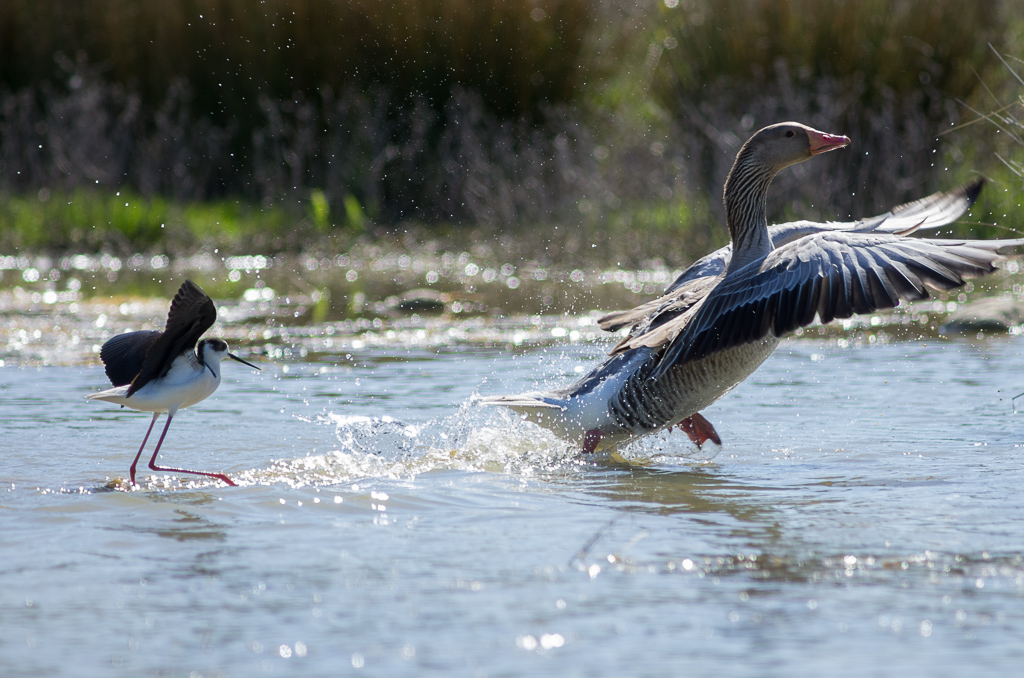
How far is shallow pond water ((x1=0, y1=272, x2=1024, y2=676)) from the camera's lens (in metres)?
3.13

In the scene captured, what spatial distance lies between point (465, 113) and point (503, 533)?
1159 cm

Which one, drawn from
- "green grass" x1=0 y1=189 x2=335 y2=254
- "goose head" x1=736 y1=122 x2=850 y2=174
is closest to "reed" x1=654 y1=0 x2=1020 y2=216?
"green grass" x1=0 y1=189 x2=335 y2=254

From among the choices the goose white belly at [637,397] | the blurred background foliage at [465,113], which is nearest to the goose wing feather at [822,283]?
the goose white belly at [637,397]

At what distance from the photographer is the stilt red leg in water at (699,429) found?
5922mm

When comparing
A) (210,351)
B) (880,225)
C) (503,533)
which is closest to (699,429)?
(880,225)

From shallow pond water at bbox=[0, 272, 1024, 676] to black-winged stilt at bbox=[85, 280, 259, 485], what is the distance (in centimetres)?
34

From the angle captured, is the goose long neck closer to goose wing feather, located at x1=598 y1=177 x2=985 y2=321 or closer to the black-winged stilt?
goose wing feather, located at x1=598 y1=177 x2=985 y2=321

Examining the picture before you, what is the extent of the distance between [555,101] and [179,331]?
36.4 feet

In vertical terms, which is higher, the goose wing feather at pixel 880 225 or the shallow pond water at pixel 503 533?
the goose wing feather at pixel 880 225

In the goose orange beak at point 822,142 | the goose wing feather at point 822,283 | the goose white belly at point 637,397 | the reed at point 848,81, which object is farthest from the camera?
the reed at point 848,81

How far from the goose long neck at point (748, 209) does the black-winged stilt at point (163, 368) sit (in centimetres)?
242

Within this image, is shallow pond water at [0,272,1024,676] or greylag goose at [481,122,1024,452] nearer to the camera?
shallow pond water at [0,272,1024,676]

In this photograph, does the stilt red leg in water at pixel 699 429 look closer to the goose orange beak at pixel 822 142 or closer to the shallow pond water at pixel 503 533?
the shallow pond water at pixel 503 533

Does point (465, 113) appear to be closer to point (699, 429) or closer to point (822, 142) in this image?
point (822, 142)
